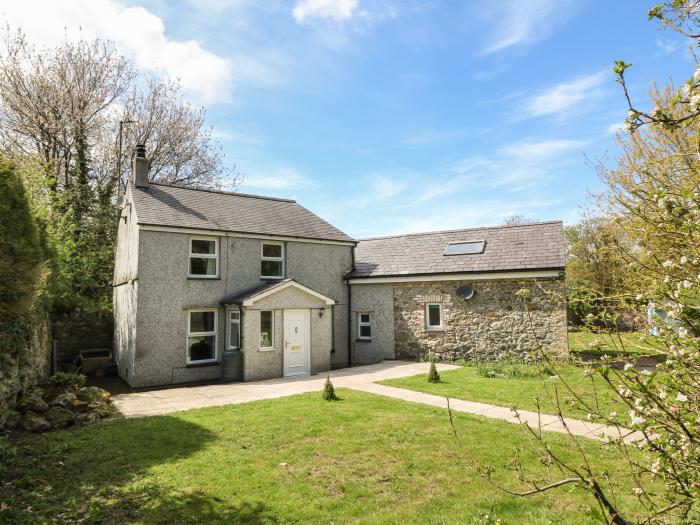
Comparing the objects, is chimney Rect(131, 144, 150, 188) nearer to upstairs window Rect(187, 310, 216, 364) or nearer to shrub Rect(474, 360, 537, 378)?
upstairs window Rect(187, 310, 216, 364)

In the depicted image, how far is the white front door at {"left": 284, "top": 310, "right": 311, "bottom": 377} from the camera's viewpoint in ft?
49.4

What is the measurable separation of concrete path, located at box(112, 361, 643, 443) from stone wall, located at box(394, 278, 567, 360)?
5.23 ft

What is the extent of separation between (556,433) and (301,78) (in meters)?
10.5

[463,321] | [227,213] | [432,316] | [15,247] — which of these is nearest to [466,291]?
[463,321]

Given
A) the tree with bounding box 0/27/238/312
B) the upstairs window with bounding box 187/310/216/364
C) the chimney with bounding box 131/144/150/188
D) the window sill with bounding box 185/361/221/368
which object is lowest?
the window sill with bounding box 185/361/221/368

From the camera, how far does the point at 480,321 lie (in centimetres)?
1616

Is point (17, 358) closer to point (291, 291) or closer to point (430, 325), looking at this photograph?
point (291, 291)

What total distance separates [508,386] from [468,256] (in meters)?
6.75

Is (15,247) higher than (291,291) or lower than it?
higher

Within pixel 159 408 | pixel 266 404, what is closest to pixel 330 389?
pixel 266 404

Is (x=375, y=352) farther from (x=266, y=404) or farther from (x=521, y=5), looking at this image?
(x=521, y=5)

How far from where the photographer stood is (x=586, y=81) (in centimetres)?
738

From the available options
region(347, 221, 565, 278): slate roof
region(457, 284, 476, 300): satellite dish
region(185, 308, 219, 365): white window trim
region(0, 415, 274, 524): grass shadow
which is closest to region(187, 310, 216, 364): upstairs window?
region(185, 308, 219, 365): white window trim

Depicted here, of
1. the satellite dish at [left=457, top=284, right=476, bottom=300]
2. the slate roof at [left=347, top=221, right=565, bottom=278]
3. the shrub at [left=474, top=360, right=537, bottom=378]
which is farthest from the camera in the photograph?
the satellite dish at [left=457, top=284, right=476, bottom=300]
